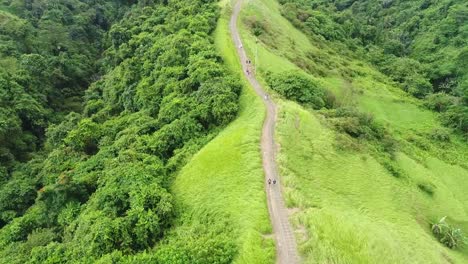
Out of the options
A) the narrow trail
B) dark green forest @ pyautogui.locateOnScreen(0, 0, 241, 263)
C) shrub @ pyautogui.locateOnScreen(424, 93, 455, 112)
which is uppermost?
dark green forest @ pyautogui.locateOnScreen(0, 0, 241, 263)

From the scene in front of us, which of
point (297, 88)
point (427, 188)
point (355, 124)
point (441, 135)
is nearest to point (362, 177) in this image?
point (355, 124)

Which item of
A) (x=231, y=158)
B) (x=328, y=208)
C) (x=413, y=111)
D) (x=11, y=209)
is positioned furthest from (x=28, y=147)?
(x=413, y=111)

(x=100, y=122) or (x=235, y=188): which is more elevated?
(x=100, y=122)

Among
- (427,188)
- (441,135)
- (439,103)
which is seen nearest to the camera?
(427,188)

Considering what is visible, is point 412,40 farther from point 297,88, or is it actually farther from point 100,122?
point 100,122

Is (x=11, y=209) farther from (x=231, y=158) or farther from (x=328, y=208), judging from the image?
(x=328, y=208)

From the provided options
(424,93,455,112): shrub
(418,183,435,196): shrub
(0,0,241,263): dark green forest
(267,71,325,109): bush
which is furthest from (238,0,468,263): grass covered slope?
(0,0,241,263): dark green forest

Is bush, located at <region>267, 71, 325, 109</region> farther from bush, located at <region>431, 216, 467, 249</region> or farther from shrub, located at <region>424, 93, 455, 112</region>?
shrub, located at <region>424, 93, 455, 112</region>
